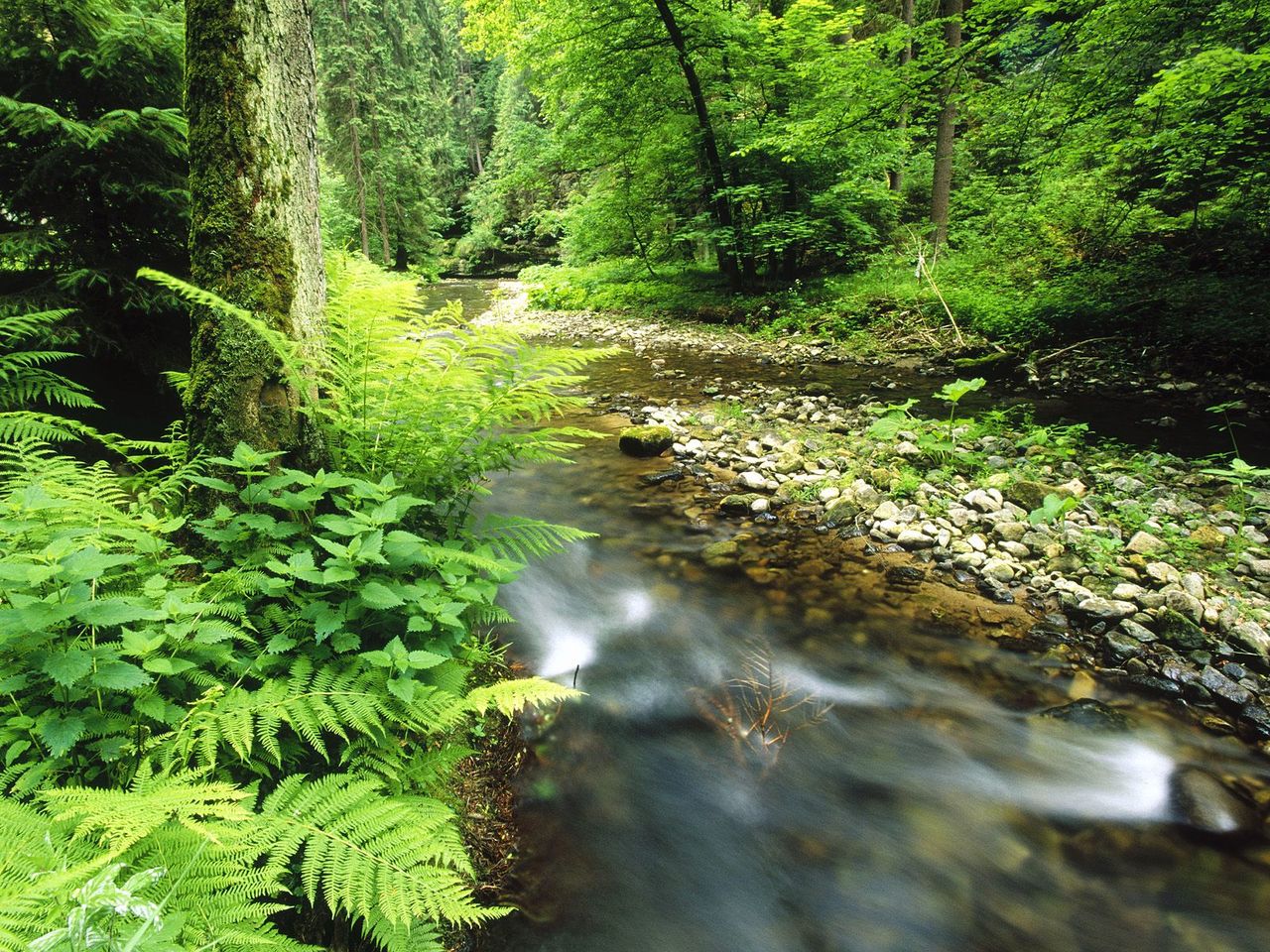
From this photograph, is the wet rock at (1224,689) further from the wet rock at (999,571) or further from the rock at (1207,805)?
the wet rock at (999,571)

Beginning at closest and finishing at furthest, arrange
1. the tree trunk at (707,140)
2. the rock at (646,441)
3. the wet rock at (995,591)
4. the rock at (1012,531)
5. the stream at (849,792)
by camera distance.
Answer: the stream at (849,792), the wet rock at (995,591), the rock at (1012,531), the rock at (646,441), the tree trunk at (707,140)

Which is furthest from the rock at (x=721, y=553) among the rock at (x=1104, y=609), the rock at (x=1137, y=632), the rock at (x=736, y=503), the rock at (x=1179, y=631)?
the rock at (x=1179, y=631)

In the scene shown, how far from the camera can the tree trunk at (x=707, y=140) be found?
36.3 feet

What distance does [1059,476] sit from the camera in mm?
5074

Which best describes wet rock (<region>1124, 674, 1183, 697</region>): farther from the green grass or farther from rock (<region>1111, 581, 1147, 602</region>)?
the green grass

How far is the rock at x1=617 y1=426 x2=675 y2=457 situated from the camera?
668cm

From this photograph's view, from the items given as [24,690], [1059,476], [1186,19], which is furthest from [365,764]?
[1186,19]

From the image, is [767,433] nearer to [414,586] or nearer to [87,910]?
[414,586]

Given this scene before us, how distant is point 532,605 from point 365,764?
2435mm

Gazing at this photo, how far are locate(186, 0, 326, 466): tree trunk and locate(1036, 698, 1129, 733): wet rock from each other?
4.15 meters

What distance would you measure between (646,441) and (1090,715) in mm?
4625

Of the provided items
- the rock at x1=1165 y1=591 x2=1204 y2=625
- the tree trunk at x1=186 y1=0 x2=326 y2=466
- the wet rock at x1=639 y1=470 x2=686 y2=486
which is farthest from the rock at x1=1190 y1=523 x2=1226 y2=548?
the tree trunk at x1=186 y1=0 x2=326 y2=466

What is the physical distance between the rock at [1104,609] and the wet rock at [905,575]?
961mm

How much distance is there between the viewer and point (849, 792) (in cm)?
288
